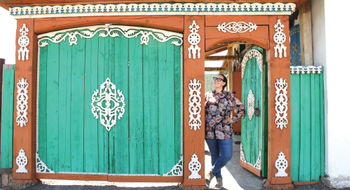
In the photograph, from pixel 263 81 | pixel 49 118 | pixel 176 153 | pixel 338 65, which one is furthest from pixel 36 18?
pixel 338 65

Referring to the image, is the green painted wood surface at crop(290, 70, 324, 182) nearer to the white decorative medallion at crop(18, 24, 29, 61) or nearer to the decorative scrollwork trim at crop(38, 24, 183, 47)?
the decorative scrollwork trim at crop(38, 24, 183, 47)

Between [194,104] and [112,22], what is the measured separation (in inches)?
74.1

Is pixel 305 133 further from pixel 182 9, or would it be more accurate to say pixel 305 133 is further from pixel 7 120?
pixel 7 120

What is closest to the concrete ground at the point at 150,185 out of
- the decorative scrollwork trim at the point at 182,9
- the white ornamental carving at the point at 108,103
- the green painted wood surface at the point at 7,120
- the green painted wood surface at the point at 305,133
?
the green painted wood surface at the point at 305,133

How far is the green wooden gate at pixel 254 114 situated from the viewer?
4051 mm

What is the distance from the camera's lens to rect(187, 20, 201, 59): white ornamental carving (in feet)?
12.5

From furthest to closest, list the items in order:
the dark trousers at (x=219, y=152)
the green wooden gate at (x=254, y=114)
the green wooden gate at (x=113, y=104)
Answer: the green wooden gate at (x=254, y=114)
the green wooden gate at (x=113, y=104)
the dark trousers at (x=219, y=152)

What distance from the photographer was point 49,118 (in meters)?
3.98

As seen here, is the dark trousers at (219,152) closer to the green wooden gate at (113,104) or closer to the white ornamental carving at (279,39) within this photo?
the green wooden gate at (113,104)

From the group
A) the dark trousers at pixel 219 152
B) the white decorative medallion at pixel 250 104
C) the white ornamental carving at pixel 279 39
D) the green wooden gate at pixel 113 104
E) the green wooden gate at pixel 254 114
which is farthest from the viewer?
the white decorative medallion at pixel 250 104

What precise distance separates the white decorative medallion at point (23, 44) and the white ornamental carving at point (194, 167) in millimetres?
3142

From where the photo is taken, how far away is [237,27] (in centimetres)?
383

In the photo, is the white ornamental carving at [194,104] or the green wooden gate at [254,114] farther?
the green wooden gate at [254,114]

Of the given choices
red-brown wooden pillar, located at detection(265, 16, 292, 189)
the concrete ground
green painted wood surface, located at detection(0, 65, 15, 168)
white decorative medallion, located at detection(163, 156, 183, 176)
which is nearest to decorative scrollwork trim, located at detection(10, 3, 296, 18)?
red-brown wooden pillar, located at detection(265, 16, 292, 189)
